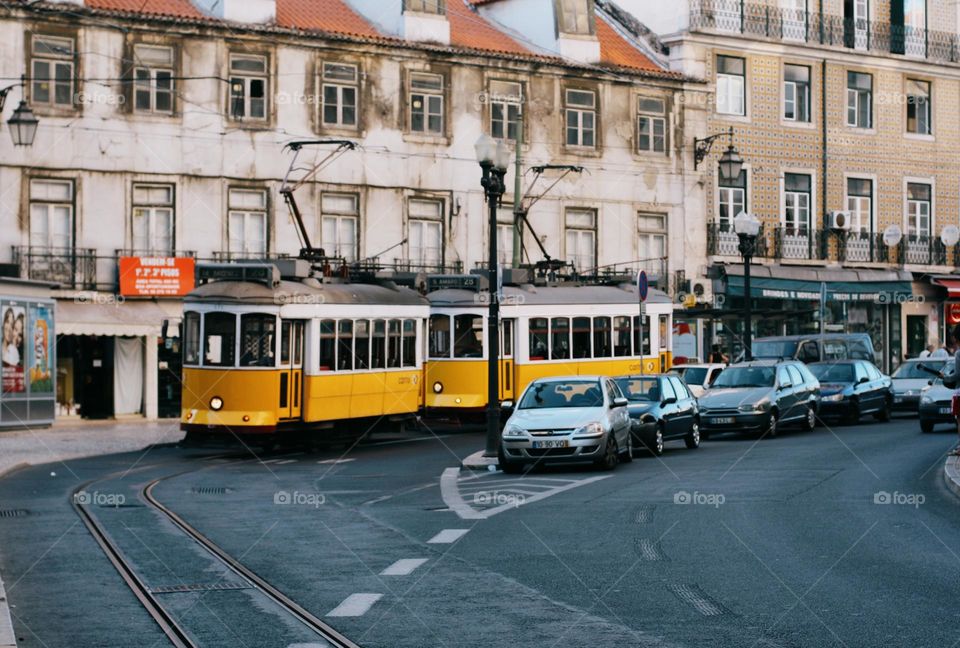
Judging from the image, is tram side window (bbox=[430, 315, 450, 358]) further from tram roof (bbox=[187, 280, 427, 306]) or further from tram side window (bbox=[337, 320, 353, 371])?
tram side window (bbox=[337, 320, 353, 371])

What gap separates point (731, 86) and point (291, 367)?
26.6m

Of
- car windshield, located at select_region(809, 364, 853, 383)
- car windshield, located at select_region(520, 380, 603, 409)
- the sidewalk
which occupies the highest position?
car windshield, located at select_region(520, 380, 603, 409)

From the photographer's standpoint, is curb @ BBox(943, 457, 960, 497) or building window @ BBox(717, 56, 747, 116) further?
building window @ BBox(717, 56, 747, 116)

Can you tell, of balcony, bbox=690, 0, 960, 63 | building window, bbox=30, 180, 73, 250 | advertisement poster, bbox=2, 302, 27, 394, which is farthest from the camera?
balcony, bbox=690, 0, 960, 63

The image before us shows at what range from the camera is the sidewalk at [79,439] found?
3041 cm

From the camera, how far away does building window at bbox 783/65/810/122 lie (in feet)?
181

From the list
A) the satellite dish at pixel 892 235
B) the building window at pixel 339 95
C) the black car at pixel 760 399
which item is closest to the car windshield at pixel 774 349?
the black car at pixel 760 399

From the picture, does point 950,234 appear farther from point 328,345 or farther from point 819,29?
point 328,345

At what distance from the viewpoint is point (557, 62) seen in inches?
1954

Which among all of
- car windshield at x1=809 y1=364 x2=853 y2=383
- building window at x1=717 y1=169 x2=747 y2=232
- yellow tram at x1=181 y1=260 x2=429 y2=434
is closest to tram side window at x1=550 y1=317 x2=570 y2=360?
car windshield at x1=809 y1=364 x2=853 y2=383

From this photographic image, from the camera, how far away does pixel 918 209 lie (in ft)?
195

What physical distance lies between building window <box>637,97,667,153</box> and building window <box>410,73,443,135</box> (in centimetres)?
715

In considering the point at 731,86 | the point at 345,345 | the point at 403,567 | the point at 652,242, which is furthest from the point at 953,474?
the point at 731,86

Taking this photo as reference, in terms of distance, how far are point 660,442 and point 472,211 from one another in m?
19.9
